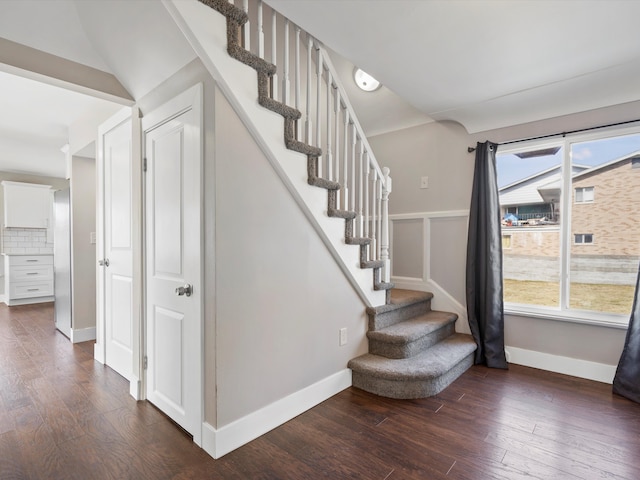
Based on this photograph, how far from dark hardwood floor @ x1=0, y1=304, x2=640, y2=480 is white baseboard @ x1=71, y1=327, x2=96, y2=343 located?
41.7 inches

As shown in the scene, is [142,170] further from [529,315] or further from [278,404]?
[529,315]

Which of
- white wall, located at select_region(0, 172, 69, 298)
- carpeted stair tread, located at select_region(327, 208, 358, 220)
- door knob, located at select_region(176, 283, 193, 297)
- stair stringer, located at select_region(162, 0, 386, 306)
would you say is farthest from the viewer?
white wall, located at select_region(0, 172, 69, 298)

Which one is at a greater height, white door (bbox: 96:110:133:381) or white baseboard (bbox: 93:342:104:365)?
white door (bbox: 96:110:133:381)

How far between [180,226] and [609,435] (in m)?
2.77

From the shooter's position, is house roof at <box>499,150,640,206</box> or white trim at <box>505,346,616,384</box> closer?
white trim at <box>505,346,616,384</box>

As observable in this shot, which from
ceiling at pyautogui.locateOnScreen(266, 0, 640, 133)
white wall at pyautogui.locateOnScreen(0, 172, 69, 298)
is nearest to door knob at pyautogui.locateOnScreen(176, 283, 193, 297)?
ceiling at pyautogui.locateOnScreen(266, 0, 640, 133)

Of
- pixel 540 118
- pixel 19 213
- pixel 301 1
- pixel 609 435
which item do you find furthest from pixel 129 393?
pixel 19 213

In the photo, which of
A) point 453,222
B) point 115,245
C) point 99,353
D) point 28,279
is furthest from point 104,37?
point 28,279

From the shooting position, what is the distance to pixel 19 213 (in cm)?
612

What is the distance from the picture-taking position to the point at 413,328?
2.82m

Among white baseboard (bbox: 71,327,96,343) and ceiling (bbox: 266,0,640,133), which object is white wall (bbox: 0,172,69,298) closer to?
white baseboard (bbox: 71,327,96,343)

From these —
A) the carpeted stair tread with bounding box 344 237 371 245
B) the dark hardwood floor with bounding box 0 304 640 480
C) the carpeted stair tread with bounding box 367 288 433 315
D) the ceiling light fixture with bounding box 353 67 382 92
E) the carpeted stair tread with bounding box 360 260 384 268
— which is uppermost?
Result: the ceiling light fixture with bounding box 353 67 382 92

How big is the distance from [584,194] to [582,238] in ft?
1.22

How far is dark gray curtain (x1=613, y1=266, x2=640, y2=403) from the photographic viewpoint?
240cm
